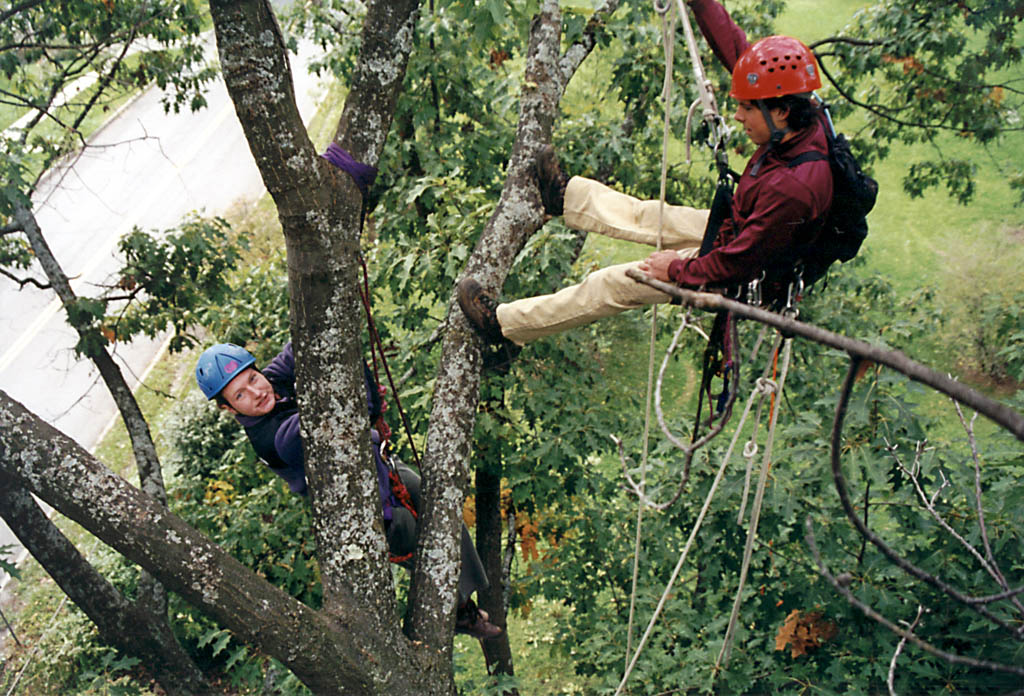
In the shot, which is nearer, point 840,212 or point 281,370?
point 840,212

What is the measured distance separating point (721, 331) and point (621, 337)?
8.38 m

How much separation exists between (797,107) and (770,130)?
0.13m

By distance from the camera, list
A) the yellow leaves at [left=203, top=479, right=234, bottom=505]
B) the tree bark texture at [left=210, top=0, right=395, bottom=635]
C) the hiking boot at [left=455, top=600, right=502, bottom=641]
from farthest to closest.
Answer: the yellow leaves at [left=203, top=479, right=234, bottom=505] → the hiking boot at [left=455, top=600, right=502, bottom=641] → the tree bark texture at [left=210, top=0, right=395, bottom=635]

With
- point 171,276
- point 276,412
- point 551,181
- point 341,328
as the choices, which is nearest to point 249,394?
point 276,412

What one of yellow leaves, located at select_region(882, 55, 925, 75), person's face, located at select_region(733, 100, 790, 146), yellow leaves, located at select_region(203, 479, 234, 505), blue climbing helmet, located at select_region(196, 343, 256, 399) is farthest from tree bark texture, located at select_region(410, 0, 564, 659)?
yellow leaves, located at select_region(882, 55, 925, 75)

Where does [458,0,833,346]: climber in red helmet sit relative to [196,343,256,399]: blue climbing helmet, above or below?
below

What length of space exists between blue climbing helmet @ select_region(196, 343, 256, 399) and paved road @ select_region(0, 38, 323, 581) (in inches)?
247

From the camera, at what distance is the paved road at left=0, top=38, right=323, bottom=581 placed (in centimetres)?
1062

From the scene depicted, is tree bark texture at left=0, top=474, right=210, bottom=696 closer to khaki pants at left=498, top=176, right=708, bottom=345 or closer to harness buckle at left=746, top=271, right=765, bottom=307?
khaki pants at left=498, top=176, right=708, bottom=345

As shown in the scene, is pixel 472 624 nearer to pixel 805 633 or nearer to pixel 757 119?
pixel 805 633

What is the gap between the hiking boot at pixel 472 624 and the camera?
3.77 meters

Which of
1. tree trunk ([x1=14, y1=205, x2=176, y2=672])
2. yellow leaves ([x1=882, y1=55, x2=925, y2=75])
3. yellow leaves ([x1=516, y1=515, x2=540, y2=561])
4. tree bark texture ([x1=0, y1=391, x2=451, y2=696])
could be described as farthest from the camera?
yellow leaves ([x1=882, y1=55, x2=925, y2=75])

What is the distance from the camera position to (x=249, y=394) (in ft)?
10.8

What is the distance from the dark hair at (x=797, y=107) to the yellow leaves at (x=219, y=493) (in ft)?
14.9
